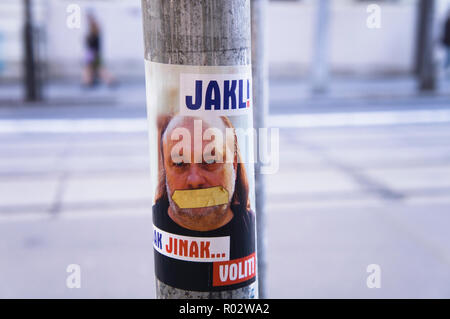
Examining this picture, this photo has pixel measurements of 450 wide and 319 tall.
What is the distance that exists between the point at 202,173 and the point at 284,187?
4.85 metres

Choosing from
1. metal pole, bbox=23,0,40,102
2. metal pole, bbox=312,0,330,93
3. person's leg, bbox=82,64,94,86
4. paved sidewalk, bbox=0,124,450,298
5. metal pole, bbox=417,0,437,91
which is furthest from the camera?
person's leg, bbox=82,64,94,86

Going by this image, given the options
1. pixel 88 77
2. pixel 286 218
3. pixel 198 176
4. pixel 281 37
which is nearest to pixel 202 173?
pixel 198 176

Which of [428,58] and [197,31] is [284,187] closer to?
[197,31]

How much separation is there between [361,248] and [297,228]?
0.70m

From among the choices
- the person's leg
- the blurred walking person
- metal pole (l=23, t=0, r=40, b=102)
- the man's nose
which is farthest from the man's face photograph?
the person's leg

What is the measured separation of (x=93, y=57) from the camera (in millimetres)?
14734

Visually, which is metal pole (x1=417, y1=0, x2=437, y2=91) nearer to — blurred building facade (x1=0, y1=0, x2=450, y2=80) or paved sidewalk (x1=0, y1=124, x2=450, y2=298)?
blurred building facade (x1=0, y1=0, x2=450, y2=80)

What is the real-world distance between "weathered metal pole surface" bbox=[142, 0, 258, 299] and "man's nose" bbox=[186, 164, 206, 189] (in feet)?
1.12

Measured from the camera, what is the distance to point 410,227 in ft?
17.7

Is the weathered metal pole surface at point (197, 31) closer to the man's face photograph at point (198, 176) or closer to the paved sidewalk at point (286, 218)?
the man's face photograph at point (198, 176)

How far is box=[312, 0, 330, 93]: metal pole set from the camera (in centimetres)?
1424

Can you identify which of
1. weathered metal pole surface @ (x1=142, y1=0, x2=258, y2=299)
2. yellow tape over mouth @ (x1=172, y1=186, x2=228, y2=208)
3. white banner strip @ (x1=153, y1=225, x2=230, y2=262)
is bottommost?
white banner strip @ (x1=153, y1=225, x2=230, y2=262)

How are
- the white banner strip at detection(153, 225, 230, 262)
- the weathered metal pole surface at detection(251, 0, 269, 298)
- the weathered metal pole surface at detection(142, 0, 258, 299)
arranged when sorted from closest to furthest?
the weathered metal pole surface at detection(142, 0, 258, 299) < the white banner strip at detection(153, 225, 230, 262) < the weathered metal pole surface at detection(251, 0, 269, 298)
